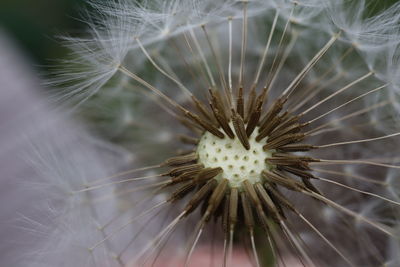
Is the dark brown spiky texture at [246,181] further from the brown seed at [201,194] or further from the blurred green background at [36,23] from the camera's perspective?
the blurred green background at [36,23]

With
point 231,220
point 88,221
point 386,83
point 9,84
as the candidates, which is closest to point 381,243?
point 386,83

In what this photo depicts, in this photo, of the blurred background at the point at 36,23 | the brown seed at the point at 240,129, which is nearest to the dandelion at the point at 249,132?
the brown seed at the point at 240,129

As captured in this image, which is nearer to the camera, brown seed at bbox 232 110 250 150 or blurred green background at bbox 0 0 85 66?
brown seed at bbox 232 110 250 150

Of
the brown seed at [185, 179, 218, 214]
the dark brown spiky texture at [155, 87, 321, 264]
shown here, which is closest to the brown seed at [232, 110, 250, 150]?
the dark brown spiky texture at [155, 87, 321, 264]

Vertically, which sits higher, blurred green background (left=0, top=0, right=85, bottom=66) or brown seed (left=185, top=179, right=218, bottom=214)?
blurred green background (left=0, top=0, right=85, bottom=66)

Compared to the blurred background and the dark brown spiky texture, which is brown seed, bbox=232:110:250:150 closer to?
the dark brown spiky texture

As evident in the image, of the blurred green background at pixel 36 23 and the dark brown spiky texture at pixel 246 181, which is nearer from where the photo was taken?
the dark brown spiky texture at pixel 246 181

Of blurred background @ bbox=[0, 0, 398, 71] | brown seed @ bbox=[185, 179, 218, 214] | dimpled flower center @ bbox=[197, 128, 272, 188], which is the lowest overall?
brown seed @ bbox=[185, 179, 218, 214]

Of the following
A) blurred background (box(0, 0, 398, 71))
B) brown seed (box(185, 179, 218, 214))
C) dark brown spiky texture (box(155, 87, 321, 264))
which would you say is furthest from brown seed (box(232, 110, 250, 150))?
blurred background (box(0, 0, 398, 71))
